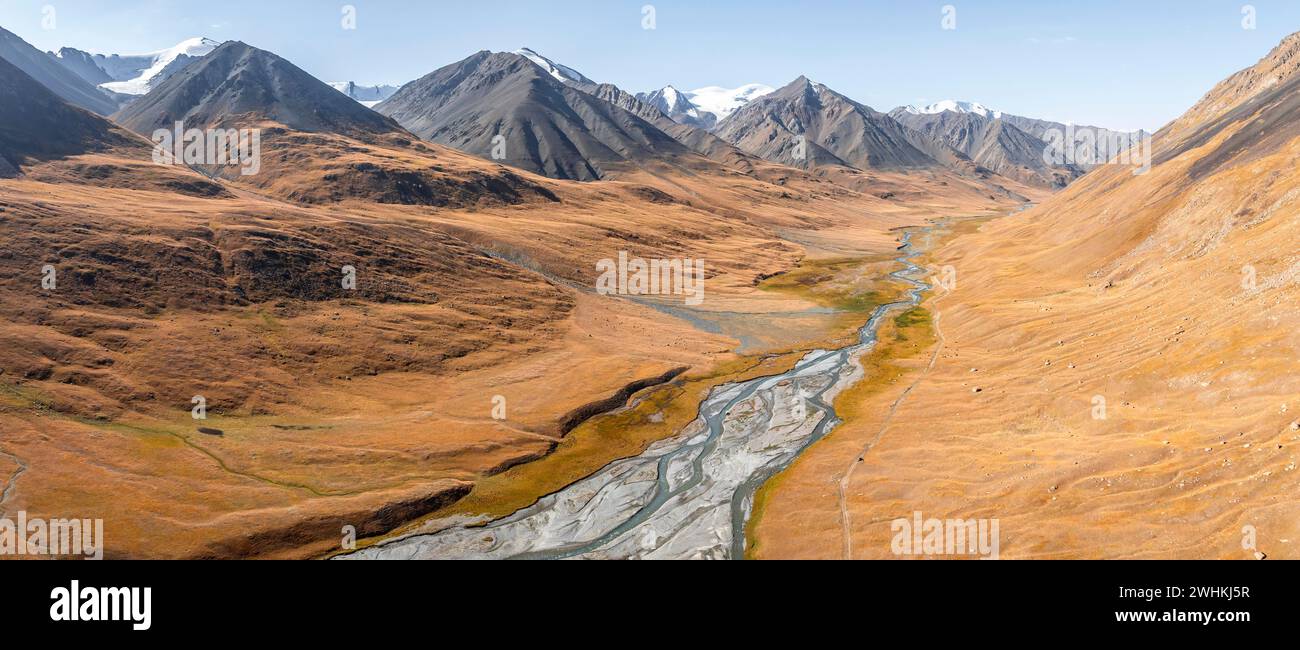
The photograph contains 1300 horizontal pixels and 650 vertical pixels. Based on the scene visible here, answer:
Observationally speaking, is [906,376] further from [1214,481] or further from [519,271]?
[519,271]

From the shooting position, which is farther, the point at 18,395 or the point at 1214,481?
the point at 18,395

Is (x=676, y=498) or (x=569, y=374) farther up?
(x=569, y=374)

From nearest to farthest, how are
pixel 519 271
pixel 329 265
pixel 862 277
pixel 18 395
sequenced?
1. pixel 18 395
2. pixel 329 265
3. pixel 519 271
4. pixel 862 277

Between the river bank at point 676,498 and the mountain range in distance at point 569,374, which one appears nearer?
the mountain range in distance at point 569,374

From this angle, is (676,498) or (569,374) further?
(569,374)

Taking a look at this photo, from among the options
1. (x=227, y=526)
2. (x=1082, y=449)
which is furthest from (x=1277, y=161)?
(x=227, y=526)

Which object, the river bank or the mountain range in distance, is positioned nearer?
the mountain range in distance

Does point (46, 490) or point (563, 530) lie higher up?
point (46, 490)
